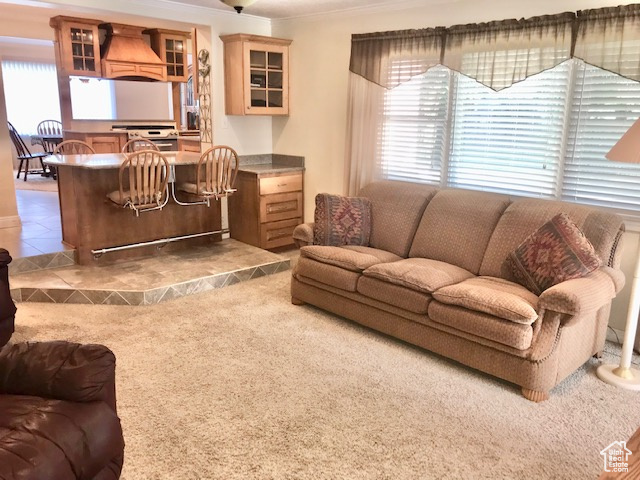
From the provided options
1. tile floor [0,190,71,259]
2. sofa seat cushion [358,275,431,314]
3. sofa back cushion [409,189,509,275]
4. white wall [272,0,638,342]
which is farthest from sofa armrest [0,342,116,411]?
white wall [272,0,638,342]

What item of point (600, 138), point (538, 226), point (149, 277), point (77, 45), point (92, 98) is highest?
point (77, 45)

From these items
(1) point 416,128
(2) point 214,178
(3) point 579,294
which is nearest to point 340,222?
(1) point 416,128

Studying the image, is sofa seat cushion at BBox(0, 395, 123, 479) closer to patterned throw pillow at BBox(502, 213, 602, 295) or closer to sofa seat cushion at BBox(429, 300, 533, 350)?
sofa seat cushion at BBox(429, 300, 533, 350)

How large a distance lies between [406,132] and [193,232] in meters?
2.38

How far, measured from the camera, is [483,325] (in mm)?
2852

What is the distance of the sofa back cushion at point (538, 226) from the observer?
124 inches

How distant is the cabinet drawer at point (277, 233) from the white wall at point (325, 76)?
282 millimetres

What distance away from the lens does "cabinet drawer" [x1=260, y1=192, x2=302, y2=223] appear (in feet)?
17.4

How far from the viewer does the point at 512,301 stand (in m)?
2.79

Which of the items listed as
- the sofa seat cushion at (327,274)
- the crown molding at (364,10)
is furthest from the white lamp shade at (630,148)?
the crown molding at (364,10)

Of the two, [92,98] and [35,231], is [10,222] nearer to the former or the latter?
[35,231]

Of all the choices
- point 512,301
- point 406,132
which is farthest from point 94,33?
point 512,301

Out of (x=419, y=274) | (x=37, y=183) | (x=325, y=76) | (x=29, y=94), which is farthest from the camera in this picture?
(x=29, y=94)

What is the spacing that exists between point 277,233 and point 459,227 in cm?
228
